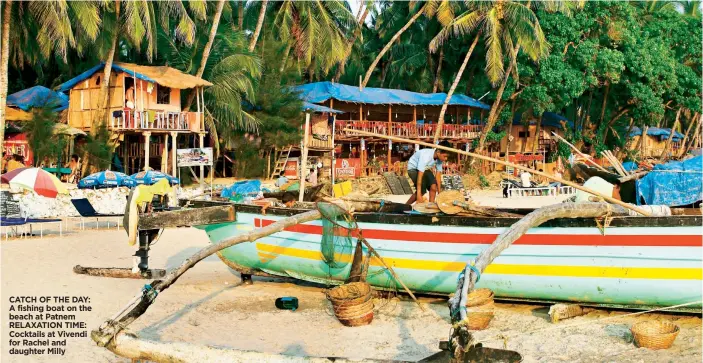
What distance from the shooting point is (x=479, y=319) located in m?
7.68

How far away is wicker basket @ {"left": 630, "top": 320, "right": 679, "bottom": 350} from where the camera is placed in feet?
22.1

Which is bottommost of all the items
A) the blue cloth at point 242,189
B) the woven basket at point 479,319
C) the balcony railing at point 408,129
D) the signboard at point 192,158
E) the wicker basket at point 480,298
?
the woven basket at point 479,319

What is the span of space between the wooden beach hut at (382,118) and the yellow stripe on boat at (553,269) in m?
21.5

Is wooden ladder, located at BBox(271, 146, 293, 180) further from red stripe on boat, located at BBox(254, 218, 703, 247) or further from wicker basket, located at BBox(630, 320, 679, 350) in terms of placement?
wicker basket, located at BBox(630, 320, 679, 350)

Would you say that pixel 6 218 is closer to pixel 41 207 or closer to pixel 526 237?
pixel 41 207

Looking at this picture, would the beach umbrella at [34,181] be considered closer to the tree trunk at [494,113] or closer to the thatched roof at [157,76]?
the thatched roof at [157,76]

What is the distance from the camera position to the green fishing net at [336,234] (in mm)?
8633

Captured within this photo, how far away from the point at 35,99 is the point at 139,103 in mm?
3565

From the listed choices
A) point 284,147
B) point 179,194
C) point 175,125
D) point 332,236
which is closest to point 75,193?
point 179,194

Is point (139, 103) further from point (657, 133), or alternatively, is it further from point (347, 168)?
point (657, 133)

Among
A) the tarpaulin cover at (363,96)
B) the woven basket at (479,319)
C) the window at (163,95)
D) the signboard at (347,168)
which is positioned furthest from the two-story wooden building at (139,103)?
the woven basket at (479,319)

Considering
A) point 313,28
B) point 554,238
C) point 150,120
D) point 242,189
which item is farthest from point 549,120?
point 554,238

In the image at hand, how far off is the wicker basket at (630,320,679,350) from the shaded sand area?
8cm

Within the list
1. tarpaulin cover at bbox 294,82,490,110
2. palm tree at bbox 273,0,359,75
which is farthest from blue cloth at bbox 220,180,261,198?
palm tree at bbox 273,0,359,75
